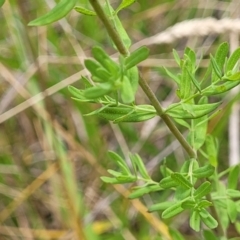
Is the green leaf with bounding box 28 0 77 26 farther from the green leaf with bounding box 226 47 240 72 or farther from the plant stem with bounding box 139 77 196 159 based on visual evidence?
the green leaf with bounding box 226 47 240 72

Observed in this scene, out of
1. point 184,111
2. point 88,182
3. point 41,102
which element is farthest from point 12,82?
point 184,111

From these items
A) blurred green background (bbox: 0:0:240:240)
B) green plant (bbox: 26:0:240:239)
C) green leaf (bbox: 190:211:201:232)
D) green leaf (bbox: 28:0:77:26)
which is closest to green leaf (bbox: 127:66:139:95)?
green plant (bbox: 26:0:240:239)

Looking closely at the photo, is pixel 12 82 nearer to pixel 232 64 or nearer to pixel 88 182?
pixel 88 182

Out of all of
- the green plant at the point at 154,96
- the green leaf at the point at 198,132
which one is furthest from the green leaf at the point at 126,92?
the green leaf at the point at 198,132

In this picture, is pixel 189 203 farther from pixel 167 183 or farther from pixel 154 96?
pixel 154 96

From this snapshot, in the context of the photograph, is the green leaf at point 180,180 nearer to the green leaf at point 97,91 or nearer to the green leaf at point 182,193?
the green leaf at point 182,193
